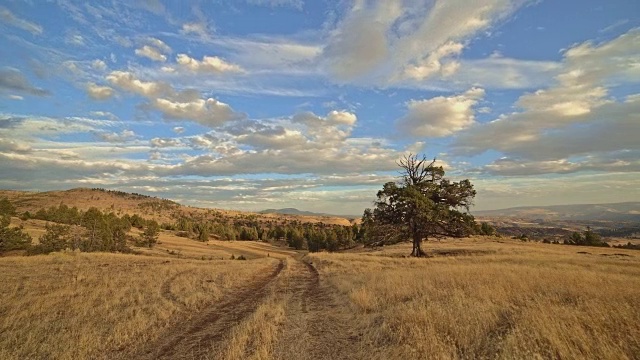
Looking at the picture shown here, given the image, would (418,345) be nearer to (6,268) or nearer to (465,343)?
(465,343)

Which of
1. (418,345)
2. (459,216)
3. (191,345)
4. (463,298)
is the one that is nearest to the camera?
(418,345)

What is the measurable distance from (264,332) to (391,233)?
2936 centimetres

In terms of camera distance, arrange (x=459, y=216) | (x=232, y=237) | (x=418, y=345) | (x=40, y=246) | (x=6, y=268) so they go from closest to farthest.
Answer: (x=418, y=345)
(x=6, y=268)
(x=459, y=216)
(x=40, y=246)
(x=232, y=237)

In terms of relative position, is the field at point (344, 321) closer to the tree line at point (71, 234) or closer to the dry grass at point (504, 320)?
the dry grass at point (504, 320)

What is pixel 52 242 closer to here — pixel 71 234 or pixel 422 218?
pixel 71 234

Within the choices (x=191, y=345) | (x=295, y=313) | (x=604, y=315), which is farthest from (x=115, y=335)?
(x=604, y=315)

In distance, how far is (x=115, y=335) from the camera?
33.3 ft

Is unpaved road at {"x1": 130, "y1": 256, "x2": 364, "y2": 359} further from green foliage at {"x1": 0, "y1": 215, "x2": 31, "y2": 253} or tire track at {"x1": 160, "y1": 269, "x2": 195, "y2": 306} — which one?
green foliage at {"x1": 0, "y1": 215, "x2": 31, "y2": 253}

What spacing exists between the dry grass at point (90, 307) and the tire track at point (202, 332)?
0.60m

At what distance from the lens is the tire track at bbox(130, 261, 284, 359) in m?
9.07

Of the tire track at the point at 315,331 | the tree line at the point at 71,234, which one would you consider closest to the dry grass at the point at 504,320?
the tire track at the point at 315,331

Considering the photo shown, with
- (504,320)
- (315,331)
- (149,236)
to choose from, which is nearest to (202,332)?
(315,331)

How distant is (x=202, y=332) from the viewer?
427 inches

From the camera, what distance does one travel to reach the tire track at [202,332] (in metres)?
9.07
